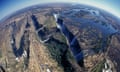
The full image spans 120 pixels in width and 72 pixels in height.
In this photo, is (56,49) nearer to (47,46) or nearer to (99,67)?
(47,46)

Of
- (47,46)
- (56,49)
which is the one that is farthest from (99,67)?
(47,46)

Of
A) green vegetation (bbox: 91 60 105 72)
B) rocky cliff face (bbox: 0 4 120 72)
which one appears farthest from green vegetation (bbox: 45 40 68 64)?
green vegetation (bbox: 91 60 105 72)

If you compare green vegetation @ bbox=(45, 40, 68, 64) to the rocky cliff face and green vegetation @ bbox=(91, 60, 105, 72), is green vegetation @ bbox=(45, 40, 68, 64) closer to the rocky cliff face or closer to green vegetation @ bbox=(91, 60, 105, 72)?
the rocky cliff face

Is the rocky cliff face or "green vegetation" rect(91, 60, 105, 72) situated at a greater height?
the rocky cliff face

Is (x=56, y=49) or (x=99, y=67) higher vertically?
(x=56, y=49)

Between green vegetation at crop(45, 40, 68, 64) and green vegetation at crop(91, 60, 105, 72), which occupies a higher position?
green vegetation at crop(45, 40, 68, 64)

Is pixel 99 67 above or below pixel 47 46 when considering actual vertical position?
below

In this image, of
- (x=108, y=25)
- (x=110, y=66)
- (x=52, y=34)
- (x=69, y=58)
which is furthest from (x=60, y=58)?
(x=108, y=25)

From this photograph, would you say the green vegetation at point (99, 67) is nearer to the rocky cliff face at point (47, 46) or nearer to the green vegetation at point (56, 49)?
the rocky cliff face at point (47, 46)

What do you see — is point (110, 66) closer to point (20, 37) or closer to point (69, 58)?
point (69, 58)

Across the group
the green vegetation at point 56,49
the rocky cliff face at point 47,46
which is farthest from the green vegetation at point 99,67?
the green vegetation at point 56,49

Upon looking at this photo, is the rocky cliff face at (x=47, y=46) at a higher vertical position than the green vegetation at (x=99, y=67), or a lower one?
higher
